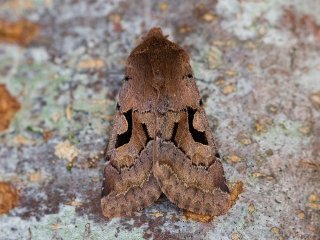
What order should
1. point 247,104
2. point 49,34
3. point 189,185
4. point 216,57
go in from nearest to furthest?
A: 1. point 189,185
2. point 247,104
3. point 216,57
4. point 49,34

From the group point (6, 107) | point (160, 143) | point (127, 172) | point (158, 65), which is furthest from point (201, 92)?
point (6, 107)

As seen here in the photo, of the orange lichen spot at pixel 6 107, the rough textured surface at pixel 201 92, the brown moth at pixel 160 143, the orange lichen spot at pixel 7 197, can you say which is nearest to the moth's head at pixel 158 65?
the brown moth at pixel 160 143

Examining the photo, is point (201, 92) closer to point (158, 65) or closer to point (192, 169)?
point (158, 65)

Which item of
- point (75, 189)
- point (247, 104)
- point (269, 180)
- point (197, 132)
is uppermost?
point (247, 104)

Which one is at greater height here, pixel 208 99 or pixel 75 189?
pixel 208 99

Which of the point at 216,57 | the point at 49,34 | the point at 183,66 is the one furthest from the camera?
the point at 49,34

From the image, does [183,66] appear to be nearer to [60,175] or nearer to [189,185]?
[189,185]

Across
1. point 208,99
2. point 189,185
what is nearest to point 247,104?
point 208,99
